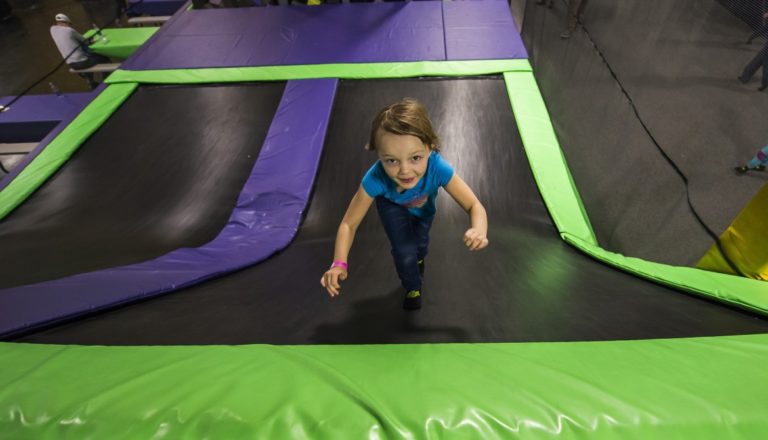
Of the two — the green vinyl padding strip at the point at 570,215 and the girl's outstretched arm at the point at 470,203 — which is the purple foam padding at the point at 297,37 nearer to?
the green vinyl padding strip at the point at 570,215

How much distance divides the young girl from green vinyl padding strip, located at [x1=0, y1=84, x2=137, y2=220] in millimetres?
2287

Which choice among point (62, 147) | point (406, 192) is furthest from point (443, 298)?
point (62, 147)

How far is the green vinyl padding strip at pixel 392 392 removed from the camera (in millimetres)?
662

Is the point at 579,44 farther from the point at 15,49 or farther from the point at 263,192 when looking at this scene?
the point at 15,49

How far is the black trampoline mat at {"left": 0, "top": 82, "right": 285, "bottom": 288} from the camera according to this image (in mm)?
1727

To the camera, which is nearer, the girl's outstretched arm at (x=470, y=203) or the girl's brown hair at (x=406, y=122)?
the girl's brown hair at (x=406, y=122)

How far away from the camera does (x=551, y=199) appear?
2.04 meters

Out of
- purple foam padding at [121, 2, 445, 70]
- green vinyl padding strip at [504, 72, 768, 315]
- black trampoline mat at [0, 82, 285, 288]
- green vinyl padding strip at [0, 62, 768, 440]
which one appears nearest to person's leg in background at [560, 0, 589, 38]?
purple foam padding at [121, 2, 445, 70]

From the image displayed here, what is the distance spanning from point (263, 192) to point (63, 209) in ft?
3.82

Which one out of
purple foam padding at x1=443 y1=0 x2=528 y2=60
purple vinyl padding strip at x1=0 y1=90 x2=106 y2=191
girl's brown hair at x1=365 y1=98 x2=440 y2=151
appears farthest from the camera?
purple foam padding at x1=443 y1=0 x2=528 y2=60

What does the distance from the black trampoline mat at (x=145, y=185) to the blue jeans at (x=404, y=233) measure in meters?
1.25

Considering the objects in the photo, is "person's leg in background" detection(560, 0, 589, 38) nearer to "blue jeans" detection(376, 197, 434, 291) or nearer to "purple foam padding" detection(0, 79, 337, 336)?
"purple foam padding" detection(0, 79, 337, 336)

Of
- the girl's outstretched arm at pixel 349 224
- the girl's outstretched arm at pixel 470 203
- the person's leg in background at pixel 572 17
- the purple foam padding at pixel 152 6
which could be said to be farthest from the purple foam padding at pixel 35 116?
the person's leg in background at pixel 572 17

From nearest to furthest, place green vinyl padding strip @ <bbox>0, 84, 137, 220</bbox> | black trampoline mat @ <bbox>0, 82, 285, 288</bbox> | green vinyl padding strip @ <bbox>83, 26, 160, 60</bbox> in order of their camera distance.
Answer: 1. black trampoline mat @ <bbox>0, 82, 285, 288</bbox>
2. green vinyl padding strip @ <bbox>0, 84, 137, 220</bbox>
3. green vinyl padding strip @ <bbox>83, 26, 160, 60</bbox>
